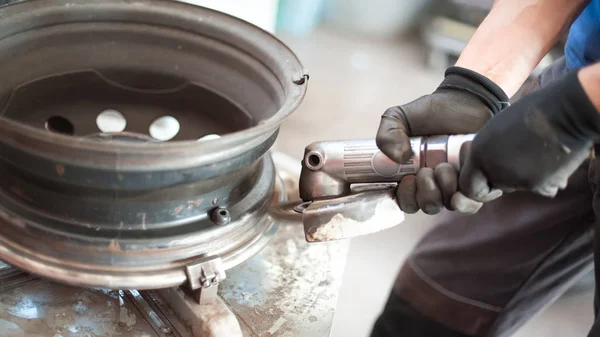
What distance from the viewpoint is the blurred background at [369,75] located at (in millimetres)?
1831

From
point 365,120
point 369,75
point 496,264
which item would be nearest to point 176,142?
point 496,264

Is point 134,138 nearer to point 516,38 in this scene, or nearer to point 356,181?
point 356,181

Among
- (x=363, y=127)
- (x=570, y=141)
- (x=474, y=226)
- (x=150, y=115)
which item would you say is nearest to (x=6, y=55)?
(x=150, y=115)

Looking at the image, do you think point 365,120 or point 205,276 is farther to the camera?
point 365,120

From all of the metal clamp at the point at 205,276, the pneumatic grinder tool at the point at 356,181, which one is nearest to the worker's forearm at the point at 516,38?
the pneumatic grinder tool at the point at 356,181

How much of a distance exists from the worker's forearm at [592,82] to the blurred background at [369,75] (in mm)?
1028

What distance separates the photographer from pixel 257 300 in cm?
87

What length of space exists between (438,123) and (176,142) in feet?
1.29

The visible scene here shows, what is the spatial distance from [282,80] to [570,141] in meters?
0.39

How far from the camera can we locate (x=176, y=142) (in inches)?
25.9

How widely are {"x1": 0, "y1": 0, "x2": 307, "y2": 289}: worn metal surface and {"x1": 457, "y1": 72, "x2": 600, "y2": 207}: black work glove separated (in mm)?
259

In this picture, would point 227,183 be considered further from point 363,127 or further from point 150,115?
point 363,127

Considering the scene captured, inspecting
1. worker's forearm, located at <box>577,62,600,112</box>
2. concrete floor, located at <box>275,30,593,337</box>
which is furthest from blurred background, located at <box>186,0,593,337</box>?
worker's forearm, located at <box>577,62,600,112</box>

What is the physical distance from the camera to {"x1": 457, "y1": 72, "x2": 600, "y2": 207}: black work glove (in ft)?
2.08
